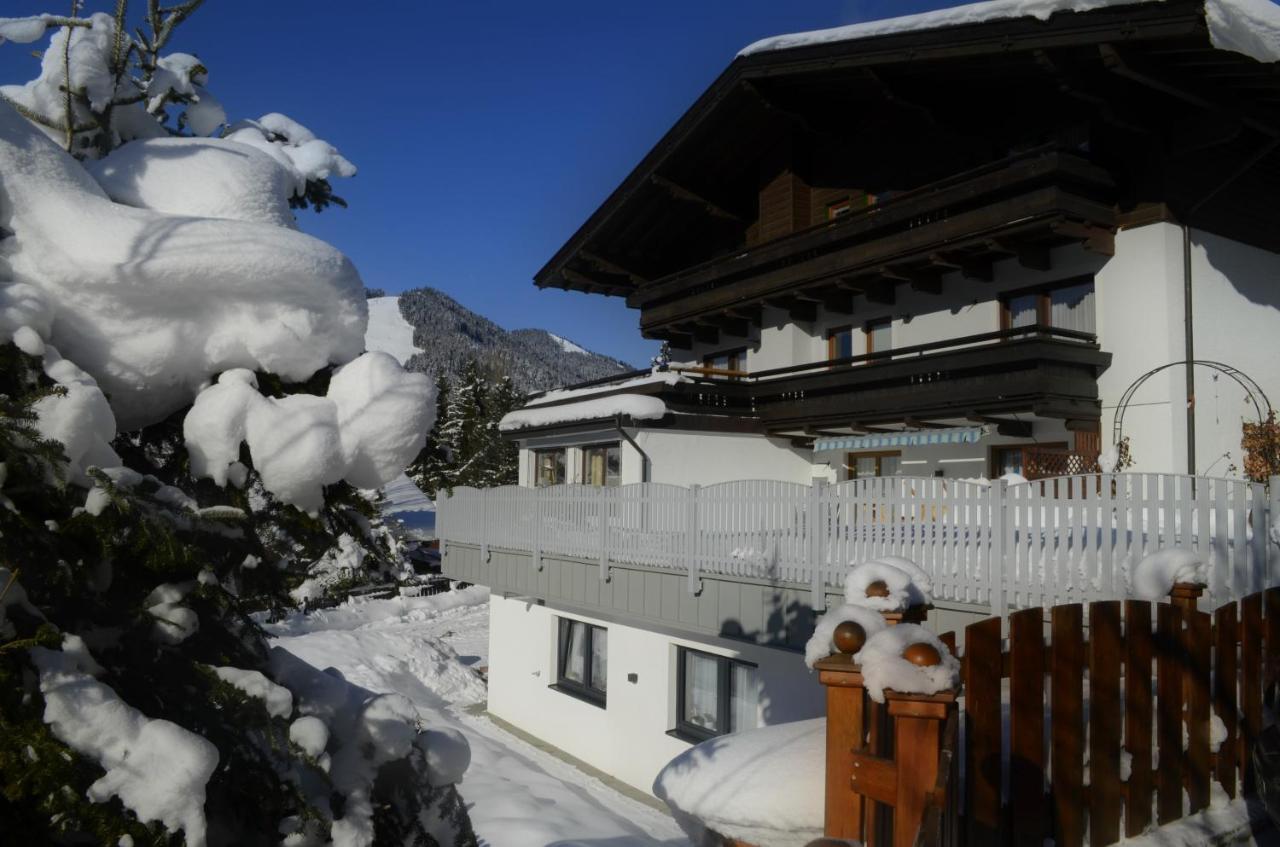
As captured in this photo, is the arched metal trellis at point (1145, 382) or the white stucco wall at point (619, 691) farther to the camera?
the arched metal trellis at point (1145, 382)

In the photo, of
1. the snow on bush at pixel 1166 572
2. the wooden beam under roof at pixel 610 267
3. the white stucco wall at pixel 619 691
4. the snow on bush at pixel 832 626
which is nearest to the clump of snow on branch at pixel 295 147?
the snow on bush at pixel 832 626

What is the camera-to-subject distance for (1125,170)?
13.8 metres

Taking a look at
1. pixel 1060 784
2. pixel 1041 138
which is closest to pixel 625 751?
pixel 1060 784

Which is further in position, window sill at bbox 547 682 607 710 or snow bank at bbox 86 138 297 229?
window sill at bbox 547 682 607 710

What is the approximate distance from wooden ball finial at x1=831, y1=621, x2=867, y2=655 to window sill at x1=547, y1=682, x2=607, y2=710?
43.1 ft

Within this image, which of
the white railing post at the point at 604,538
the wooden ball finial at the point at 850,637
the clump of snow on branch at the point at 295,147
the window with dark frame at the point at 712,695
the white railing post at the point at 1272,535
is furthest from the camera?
the white railing post at the point at 604,538

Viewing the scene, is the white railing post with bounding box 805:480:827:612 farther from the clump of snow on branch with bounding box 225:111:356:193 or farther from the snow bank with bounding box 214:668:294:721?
the snow bank with bounding box 214:668:294:721

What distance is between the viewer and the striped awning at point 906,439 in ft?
49.5

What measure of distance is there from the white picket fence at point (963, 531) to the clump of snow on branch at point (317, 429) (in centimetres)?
705

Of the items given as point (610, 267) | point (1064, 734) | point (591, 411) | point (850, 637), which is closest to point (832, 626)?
point (850, 637)

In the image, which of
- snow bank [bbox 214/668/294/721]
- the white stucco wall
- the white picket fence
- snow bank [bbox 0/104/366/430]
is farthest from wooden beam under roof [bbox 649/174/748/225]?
snow bank [bbox 214/668/294/721]

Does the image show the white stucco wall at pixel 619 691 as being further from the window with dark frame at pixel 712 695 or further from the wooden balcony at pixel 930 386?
the wooden balcony at pixel 930 386

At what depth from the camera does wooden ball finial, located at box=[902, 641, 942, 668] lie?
8.28 ft

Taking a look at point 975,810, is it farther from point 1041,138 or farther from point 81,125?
point 1041,138
